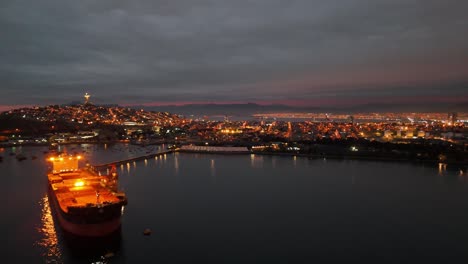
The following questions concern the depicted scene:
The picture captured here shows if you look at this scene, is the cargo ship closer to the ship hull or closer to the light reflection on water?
the ship hull

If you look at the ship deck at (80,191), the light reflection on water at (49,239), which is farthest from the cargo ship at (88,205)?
the light reflection on water at (49,239)

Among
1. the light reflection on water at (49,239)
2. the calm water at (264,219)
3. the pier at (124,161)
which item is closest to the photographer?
the light reflection on water at (49,239)

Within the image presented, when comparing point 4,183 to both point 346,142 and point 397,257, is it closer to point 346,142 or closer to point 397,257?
point 397,257

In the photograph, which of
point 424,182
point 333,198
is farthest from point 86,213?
point 424,182

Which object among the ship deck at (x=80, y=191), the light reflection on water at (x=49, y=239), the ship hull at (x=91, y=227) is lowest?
the light reflection on water at (x=49, y=239)

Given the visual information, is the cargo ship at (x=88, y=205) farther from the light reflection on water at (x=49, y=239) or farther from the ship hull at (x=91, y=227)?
the light reflection on water at (x=49, y=239)
